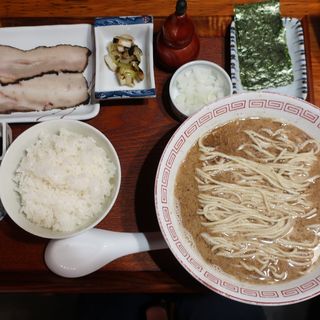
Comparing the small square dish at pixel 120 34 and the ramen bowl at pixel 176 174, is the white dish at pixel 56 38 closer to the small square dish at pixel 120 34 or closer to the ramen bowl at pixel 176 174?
the small square dish at pixel 120 34

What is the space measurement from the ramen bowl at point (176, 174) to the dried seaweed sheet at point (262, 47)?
0.33 m

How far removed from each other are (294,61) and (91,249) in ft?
4.17

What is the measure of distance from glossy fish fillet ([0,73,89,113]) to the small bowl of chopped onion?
16.7 inches

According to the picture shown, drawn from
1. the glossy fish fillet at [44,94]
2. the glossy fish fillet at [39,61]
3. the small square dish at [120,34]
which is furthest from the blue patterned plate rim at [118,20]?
the glossy fish fillet at [44,94]

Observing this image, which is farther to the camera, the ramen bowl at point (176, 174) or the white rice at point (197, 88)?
the white rice at point (197, 88)

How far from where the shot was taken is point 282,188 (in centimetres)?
172

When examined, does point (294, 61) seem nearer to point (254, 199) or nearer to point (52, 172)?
point (254, 199)

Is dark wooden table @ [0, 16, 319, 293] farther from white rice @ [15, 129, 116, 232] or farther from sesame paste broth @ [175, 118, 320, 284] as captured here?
sesame paste broth @ [175, 118, 320, 284]

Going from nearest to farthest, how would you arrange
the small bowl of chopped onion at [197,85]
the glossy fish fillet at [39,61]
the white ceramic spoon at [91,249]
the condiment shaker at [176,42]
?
the white ceramic spoon at [91,249]
the condiment shaker at [176,42]
the small bowl of chopped onion at [197,85]
the glossy fish fillet at [39,61]

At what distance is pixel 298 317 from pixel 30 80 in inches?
79.3

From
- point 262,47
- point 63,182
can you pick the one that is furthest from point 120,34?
point 63,182

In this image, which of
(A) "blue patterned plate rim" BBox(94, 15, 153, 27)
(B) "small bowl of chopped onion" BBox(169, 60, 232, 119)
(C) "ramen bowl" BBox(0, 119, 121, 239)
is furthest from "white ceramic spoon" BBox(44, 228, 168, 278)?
(A) "blue patterned plate rim" BBox(94, 15, 153, 27)

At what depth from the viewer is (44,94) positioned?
2064mm

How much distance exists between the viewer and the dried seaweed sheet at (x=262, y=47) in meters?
2.08
